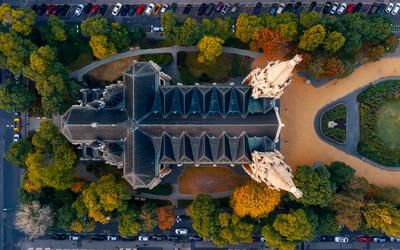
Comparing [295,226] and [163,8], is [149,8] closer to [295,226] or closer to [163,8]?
[163,8]

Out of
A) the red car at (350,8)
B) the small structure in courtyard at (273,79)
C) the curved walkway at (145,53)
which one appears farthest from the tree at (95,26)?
A: the red car at (350,8)

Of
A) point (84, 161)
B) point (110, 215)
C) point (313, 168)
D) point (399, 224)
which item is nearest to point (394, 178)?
point (399, 224)

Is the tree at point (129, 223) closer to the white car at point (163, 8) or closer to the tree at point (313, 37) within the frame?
the white car at point (163, 8)

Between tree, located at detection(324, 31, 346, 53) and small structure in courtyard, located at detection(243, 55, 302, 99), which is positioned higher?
tree, located at detection(324, 31, 346, 53)

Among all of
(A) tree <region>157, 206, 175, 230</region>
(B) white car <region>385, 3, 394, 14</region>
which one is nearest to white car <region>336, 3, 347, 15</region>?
(B) white car <region>385, 3, 394, 14</region>

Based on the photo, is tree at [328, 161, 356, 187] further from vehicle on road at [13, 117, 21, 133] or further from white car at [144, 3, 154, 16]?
vehicle on road at [13, 117, 21, 133]

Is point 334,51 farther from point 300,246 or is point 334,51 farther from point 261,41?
point 300,246

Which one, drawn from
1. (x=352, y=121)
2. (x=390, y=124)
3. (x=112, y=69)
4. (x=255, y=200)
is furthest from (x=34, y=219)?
(x=390, y=124)
